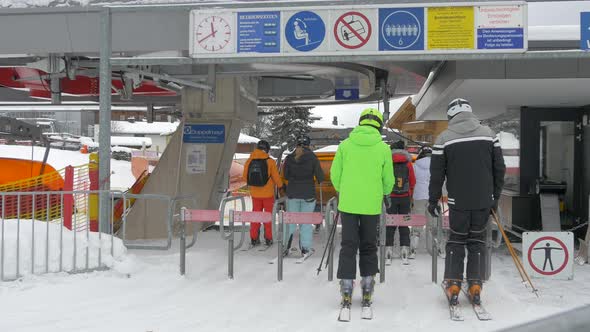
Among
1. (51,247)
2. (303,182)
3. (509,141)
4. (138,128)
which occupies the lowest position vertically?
(51,247)

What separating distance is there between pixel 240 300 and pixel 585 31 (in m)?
4.55

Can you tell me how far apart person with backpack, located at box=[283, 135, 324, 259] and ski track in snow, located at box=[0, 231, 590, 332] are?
78 centimetres

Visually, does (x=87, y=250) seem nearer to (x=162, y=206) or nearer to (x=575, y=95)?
(x=162, y=206)

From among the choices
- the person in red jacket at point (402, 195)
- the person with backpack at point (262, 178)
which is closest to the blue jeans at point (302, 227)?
the person with backpack at point (262, 178)

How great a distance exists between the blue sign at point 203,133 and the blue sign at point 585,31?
5.96 m

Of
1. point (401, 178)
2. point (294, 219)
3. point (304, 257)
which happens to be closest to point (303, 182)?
point (304, 257)

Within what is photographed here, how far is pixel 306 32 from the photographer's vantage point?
21.8ft

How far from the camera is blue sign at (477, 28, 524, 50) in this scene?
20.9ft

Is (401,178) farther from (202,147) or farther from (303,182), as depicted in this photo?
(202,147)

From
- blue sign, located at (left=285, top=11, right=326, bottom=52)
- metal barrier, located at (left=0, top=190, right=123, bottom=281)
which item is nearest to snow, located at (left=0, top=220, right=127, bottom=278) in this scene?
metal barrier, located at (left=0, top=190, right=123, bottom=281)

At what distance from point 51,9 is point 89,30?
516 millimetres

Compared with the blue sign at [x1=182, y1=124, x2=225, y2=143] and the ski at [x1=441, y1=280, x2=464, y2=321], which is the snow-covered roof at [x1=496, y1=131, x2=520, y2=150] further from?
the ski at [x1=441, y1=280, x2=464, y2=321]

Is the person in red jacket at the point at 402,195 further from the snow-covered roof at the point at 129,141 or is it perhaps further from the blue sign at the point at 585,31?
the snow-covered roof at the point at 129,141

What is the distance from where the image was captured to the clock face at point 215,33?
674 cm
